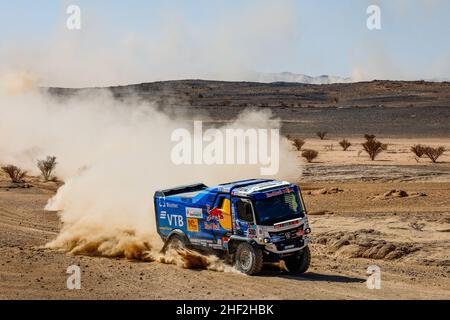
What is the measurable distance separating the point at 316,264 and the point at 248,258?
9.83 feet

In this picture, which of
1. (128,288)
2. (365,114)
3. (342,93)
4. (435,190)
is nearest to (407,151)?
(435,190)

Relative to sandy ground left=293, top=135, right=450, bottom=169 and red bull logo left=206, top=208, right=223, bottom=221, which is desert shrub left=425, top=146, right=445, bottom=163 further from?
red bull logo left=206, top=208, right=223, bottom=221

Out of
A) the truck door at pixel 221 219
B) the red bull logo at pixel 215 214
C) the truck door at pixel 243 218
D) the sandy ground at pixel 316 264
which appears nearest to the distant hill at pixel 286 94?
the sandy ground at pixel 316 264

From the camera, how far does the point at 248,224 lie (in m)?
16.8

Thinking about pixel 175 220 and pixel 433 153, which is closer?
pixel 175 220

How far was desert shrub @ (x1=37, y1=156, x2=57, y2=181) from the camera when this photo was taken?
3950 centimetres

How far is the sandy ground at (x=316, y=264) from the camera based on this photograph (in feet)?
49.3

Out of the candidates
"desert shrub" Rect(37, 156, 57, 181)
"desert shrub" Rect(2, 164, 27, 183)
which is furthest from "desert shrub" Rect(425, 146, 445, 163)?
"desert shrub" Rect(2, 164, 27, 183)

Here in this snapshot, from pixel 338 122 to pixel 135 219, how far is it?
5566 centimetres

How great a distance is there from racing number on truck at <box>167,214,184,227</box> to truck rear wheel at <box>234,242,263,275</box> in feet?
6.18

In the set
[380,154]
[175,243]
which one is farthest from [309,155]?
[175,243]

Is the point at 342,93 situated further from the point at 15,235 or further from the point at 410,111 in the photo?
the point at 15,235

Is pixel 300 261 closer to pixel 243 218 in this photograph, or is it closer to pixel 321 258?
pixel 243 218

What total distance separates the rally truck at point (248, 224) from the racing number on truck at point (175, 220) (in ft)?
0.06
